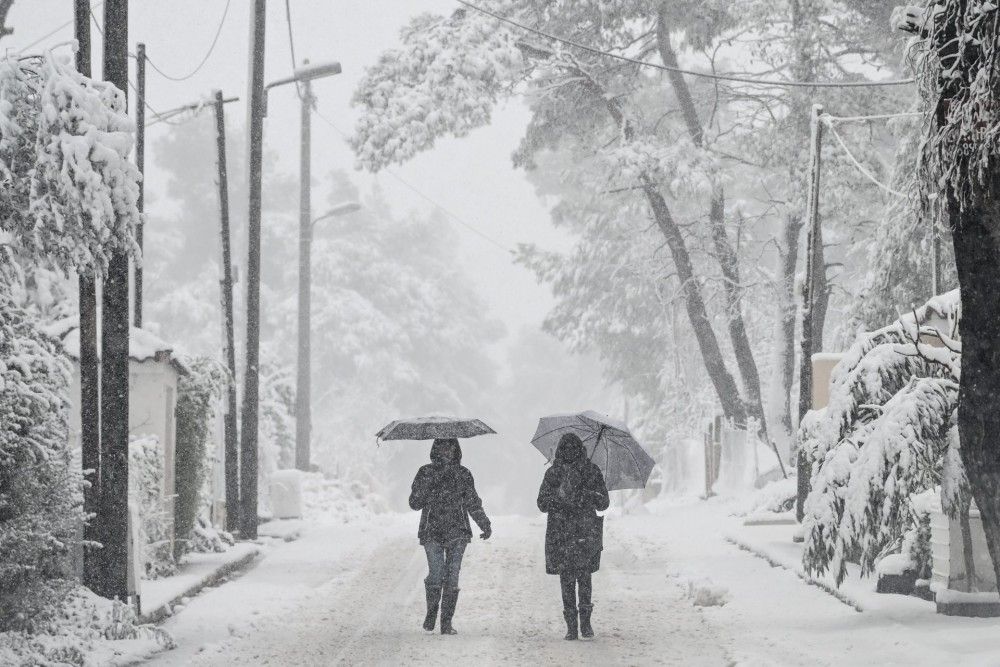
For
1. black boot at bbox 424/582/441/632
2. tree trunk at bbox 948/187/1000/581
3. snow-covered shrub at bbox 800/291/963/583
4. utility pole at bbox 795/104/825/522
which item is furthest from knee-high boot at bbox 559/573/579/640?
utility pole at bbox 795/104/825/522

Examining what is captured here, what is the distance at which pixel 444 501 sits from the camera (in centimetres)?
1205

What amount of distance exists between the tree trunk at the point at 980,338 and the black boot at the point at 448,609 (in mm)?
5199

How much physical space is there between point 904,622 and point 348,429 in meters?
45.7

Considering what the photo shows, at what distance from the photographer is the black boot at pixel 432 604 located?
480 inches

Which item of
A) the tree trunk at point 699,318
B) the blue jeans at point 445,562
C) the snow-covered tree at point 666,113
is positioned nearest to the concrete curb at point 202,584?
the blue jeans at point 445,562

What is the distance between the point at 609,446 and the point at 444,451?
1.74 m

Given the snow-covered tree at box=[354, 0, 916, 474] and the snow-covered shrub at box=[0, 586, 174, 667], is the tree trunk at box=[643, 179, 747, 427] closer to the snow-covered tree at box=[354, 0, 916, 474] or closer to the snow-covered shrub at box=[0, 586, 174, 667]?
the snow-covered tree at box=[354, 0, 916, 474]

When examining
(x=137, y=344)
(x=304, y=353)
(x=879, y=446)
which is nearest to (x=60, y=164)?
(x=137, y=344)

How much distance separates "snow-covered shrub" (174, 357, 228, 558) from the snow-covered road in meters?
1.14

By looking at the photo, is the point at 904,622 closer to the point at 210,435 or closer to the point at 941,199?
the point at 941,199

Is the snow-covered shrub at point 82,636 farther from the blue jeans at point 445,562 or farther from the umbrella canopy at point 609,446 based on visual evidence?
the umbrella canopy at point 609,446

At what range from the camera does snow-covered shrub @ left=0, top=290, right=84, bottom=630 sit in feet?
34.3

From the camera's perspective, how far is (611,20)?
2802 centimetres

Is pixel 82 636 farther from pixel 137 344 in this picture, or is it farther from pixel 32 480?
pixel 137 344
